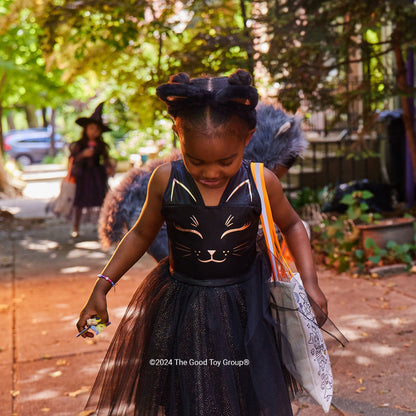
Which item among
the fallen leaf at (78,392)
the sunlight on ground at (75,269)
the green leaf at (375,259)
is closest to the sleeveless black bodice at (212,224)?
the fallen leaf at (78,392)

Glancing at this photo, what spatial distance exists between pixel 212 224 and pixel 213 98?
1.67ft

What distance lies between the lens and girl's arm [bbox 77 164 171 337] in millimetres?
2561

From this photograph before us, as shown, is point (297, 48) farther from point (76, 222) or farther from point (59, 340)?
point (76, 222)

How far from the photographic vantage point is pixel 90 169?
366 inches

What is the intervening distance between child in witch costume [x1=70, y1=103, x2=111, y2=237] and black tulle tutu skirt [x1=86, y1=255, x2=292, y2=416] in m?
6.66

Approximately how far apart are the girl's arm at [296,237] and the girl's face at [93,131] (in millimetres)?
6554

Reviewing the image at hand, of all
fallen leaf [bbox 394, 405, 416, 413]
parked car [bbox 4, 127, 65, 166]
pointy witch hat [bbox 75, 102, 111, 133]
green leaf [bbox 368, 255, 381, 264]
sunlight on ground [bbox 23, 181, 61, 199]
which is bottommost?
sunlight on ground [bbox 23, 181, 61, 199]

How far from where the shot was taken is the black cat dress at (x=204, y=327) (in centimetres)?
239

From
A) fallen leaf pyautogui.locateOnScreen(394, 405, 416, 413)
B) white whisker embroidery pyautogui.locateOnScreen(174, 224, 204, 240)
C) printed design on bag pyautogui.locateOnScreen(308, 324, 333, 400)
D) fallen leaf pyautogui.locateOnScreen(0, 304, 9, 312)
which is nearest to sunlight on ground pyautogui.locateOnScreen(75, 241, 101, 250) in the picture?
fallen leaf pyautogui.locateOnScreen(0, 304, 9, 312)

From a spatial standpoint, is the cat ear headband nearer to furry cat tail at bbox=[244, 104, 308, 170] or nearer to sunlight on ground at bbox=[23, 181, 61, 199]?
furry cat tail at bbox=[244, 104, 308, 170]

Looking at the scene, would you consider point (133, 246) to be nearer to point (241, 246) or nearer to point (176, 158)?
point (241, 246)

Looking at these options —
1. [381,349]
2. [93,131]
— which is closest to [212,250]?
[381,349]

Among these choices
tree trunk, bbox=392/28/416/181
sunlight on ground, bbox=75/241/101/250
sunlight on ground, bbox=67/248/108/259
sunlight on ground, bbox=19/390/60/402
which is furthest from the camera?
sunlight on ground, bbox=75/241/101/250

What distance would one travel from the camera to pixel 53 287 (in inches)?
259
